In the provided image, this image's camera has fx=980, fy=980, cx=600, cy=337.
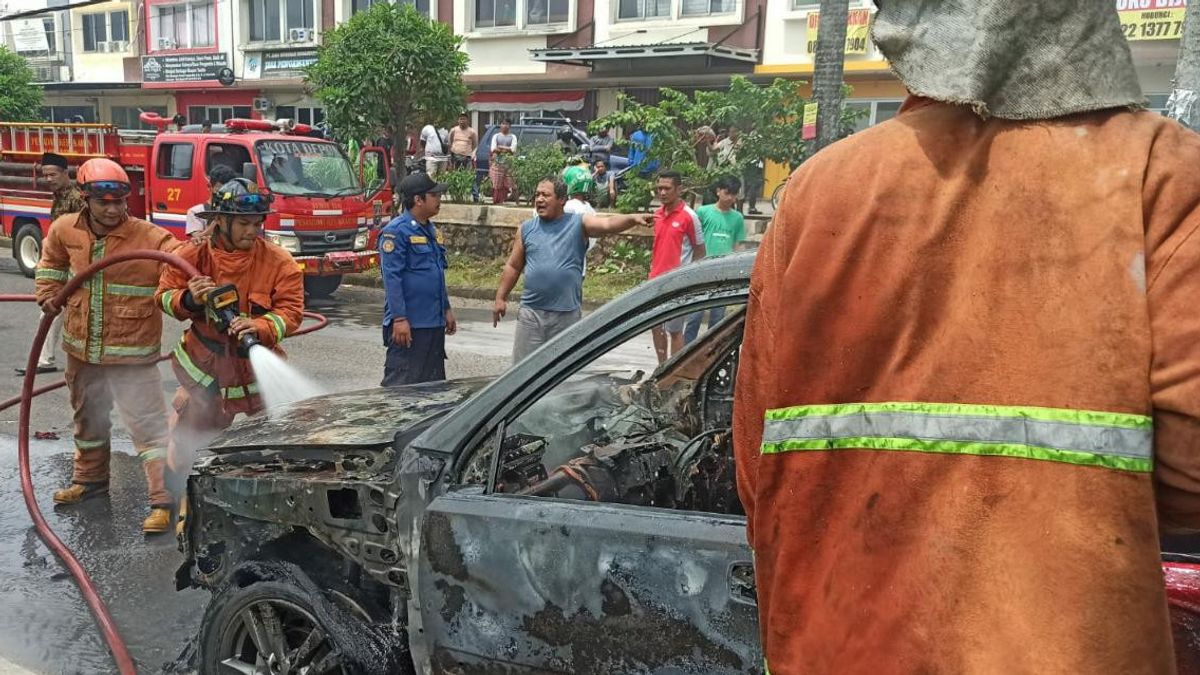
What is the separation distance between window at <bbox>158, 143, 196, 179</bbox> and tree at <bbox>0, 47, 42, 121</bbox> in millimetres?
18382

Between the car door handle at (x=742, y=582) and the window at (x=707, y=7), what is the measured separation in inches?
891

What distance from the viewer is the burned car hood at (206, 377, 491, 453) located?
2951 mm

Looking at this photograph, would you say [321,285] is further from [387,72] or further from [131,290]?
[131,290]

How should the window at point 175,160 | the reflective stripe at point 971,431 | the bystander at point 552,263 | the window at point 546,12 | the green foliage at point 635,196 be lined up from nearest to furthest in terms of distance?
the reflective stripe at point 971,431 → the bystander at point 552,263 → the window at point 175,160 → the green foliage at point 635,196 → the window at point 546,12

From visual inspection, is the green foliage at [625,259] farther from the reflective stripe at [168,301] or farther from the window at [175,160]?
the reflective stripe at [168,301]

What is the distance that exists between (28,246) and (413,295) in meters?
12.2

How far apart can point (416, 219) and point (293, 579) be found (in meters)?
3.43

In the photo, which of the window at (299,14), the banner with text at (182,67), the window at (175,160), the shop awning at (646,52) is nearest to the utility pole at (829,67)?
the window at (175,160)

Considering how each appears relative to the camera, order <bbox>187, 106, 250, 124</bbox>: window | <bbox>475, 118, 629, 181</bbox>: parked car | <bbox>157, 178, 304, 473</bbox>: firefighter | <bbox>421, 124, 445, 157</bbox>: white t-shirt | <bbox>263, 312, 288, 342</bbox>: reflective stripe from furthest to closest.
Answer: <bbox>187, 106, 250, 124</bbox>: window → <bbox>475, 118, 629, 181</bbox>: parked car → <bbox>421, 124, 445, 157</bbox>: white t-shirt → <bbox>157, 178, 304, 473</bbox>: firefighter → <bbox>263, 312, 288, 342</bbox>: reflective stripe

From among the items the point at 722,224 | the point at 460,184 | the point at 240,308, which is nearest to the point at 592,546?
the point at 240,308

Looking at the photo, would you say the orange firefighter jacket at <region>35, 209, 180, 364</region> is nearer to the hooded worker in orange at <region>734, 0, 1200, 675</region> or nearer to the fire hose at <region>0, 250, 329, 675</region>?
the fire hose at <region>0, 250, 329, 675</region>

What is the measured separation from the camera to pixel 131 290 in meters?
5.19

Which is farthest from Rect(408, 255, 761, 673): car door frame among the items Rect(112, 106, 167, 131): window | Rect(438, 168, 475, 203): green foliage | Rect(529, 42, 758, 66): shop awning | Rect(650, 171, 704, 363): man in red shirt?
Rect(112, 106, 167, 131): window

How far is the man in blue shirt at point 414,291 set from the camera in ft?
19.0
